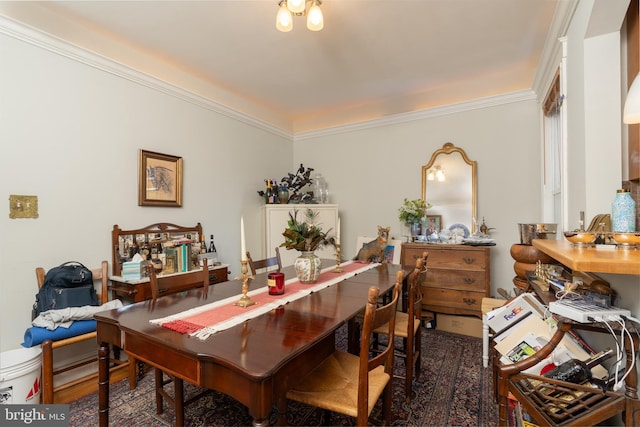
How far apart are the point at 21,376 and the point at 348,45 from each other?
352 cm

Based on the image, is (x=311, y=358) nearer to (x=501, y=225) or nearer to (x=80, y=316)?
(x=80, y=316)

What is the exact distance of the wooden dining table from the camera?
3.27 feet

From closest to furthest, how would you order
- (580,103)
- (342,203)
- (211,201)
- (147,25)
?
1. (580,103)
2. (147,25)
3. (211,201)
4. (342,203)

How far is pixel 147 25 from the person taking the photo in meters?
2.50

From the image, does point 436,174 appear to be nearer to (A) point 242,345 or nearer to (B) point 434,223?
(B) point 434,223

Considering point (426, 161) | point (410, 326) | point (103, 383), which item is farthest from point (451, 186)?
point (103, 383)

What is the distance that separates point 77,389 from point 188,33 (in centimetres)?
299

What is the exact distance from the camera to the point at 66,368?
6.88 ft

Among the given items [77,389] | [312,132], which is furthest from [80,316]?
[312,132]

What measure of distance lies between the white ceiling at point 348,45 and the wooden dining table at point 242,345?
2203mm

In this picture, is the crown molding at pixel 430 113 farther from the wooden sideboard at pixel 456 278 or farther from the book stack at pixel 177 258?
the book stack at pixel 177 258

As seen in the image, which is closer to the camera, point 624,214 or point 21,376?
point 624,214

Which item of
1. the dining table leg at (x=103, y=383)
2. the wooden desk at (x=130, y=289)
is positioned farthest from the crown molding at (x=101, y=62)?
the dining table leg at (x=103, y=383)

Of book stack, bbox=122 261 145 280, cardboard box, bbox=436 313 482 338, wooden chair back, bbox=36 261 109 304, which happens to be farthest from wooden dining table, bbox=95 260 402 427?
cardboard box, bbox=436 313 482 338
